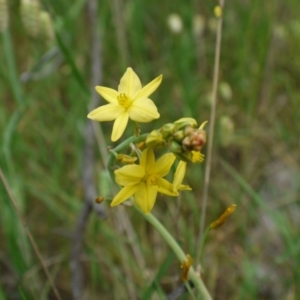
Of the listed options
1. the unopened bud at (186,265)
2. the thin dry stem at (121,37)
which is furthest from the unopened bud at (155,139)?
the thin dry stem at (121,37)

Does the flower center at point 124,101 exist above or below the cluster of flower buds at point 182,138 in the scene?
above

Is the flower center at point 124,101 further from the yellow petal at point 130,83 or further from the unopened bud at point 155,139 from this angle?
the unopened bud at point 155,139

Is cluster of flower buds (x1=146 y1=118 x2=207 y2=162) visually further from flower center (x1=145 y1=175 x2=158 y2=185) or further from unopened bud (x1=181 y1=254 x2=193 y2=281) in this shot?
unopened bud (x1=181 y1=254 x2=193 y2=281)

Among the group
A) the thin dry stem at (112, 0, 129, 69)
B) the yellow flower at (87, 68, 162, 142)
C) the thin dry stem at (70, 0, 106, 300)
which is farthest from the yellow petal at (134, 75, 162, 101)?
the thin dry stem at (112, 0, 129, 69)

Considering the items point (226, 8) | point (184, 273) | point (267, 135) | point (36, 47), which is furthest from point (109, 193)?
point (226, 8)

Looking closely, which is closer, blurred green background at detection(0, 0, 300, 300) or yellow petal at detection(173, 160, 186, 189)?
yellow petal at detection(173, 160, 186, 189)

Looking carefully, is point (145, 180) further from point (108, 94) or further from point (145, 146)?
point (108, 94)
